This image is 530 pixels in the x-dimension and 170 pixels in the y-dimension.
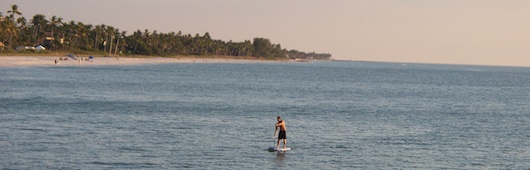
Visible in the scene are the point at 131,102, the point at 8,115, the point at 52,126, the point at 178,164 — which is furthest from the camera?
the point at 131,102

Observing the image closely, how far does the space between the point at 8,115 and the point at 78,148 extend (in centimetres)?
1610

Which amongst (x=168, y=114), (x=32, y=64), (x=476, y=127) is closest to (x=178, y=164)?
(x=168, y=114)

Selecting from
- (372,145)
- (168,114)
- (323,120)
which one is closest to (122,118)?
(168,114)

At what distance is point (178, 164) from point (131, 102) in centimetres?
3664

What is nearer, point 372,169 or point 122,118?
point 372,169

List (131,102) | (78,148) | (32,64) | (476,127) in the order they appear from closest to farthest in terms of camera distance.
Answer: (78,148)
(476,127)
(131,102)
(32,64)

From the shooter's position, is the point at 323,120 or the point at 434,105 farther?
the point at 434,105

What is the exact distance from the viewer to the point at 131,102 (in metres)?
67.3

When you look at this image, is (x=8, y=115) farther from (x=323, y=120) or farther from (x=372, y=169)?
(x=372, y=169)

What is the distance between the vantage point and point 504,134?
4916 cm

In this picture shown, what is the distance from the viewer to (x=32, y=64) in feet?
503

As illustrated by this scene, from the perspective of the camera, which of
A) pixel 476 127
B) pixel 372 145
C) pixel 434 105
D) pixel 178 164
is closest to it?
pixel 178 164

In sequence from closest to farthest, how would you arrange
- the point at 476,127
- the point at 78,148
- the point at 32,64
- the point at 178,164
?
the point at 178,164 < the point at 78,148 < the point at 476,127 < the point at 32,64

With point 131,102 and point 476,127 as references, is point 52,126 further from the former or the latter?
point 476,127
